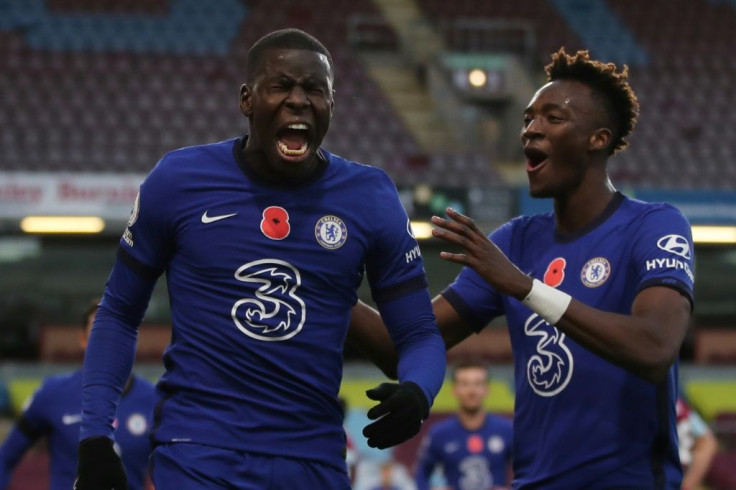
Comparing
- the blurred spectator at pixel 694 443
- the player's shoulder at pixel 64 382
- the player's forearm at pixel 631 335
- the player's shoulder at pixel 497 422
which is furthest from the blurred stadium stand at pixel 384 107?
the player's forearm at pixel 631 335

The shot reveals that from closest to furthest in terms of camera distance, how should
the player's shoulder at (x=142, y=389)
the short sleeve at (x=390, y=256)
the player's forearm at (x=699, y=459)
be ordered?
the short sleeve at (x=390, y=256) → the player's shoulder at (x=142, y=389) → the player's forearm at (x=699, y=459)

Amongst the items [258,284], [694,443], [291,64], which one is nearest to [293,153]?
[291,64]

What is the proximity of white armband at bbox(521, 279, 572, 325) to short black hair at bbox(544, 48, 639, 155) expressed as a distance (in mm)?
738

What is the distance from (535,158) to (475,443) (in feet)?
18.2

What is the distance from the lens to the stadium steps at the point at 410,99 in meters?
19.9

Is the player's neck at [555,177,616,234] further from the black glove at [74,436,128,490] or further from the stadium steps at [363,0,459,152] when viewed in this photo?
the stadium steps at [363,0,459,152]

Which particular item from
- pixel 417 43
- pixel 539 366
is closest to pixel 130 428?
pixel 539 366

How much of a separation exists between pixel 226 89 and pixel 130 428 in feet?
39.8

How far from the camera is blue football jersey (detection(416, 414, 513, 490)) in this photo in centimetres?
952

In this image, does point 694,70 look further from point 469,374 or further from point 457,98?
point 469,374

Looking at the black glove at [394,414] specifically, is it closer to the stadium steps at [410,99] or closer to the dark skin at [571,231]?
the dark skin at [571,231]

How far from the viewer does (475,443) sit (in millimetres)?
9617

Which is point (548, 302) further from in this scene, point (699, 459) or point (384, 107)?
point (384, 107)

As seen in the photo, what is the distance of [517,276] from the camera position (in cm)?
395
